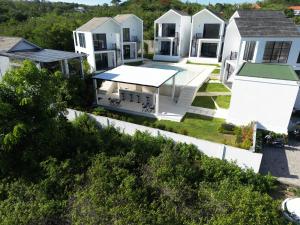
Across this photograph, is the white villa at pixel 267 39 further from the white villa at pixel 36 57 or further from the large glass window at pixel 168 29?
the white villa at pixel 36 57

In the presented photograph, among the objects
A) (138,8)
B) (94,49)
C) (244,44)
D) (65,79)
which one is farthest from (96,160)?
(138,8)

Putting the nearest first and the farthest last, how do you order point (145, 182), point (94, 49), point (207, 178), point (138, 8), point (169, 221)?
point (169, 221), point (145, 182), point (207, 178), point (94, 49), point (138, 8)

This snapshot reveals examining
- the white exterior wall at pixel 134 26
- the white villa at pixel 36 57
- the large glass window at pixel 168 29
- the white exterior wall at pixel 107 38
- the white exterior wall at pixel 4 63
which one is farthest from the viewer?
the large glass window at pixel 168 29

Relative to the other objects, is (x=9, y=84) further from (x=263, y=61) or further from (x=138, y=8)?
(x=138, y=8)

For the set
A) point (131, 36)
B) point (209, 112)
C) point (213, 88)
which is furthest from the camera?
point (131, 36)

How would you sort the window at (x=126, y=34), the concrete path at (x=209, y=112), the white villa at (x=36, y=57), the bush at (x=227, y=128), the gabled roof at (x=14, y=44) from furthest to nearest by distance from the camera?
the window at (x=126, y=34) < the gabled roof at (x=14, y=44) < the white villa at (x=36, y=57) < the concrete path at (x=209, y=112) < the bush at (x=227, y=128)

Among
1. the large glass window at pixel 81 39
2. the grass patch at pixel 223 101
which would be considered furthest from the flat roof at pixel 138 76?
the large glass window at pixel 81 39

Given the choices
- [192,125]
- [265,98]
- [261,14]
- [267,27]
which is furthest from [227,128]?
[261,14]

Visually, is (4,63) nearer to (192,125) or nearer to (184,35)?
(192,125)
